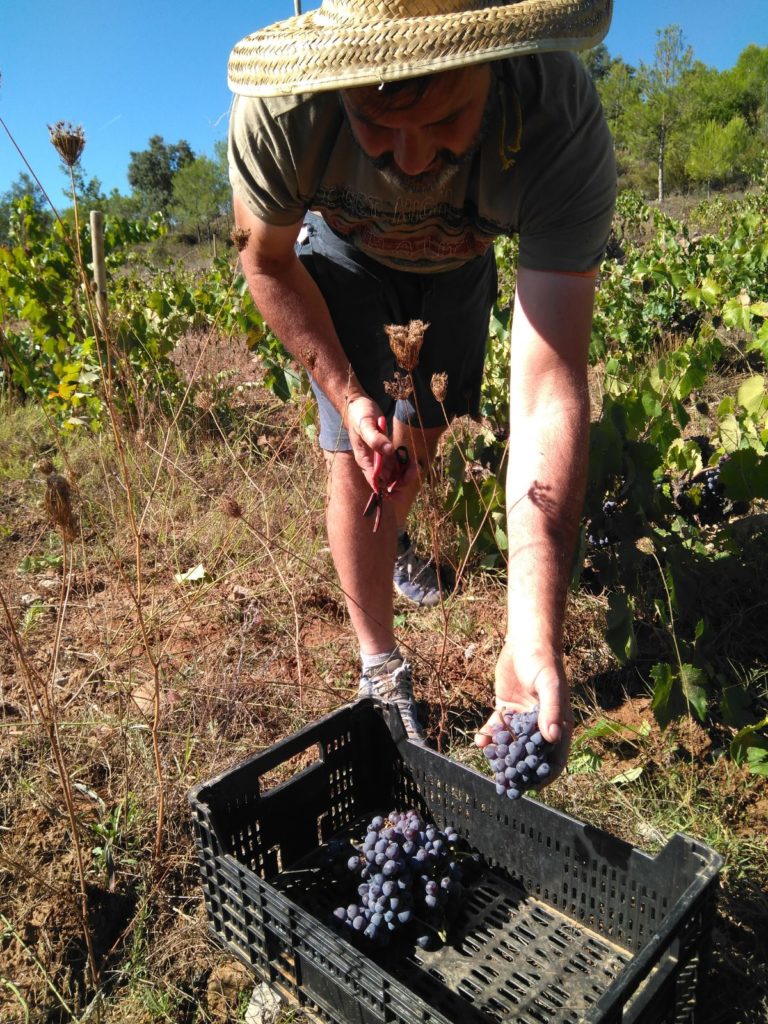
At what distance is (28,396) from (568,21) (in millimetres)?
5617

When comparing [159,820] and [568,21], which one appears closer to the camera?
[568,21]

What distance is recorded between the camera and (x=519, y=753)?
1.48m

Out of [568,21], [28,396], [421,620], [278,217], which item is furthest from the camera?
[28,396]

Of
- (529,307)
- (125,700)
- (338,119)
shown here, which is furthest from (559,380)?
(125,700)

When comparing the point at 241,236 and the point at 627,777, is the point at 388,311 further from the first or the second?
the point at 627,777

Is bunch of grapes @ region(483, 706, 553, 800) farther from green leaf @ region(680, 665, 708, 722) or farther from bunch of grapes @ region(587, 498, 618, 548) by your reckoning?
bunch of grapes @ region(587, 498, 618, 548)

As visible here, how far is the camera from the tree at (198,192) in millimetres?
62812

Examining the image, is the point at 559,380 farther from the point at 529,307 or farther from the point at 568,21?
the point at 568,21

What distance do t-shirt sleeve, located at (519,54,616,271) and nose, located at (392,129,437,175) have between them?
26cm

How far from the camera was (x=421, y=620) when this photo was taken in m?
2.88

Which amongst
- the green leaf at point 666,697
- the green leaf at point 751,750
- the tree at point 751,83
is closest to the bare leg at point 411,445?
the green leaf at point 666,697

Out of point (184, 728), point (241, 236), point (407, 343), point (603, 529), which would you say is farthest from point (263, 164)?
point (184, 728)

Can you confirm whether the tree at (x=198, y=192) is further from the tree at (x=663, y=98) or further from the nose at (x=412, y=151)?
the nose at (x=412, y=151)

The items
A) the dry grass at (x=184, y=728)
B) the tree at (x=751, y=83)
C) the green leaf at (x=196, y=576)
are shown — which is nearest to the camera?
the dry grass at (x=184, y=728)
